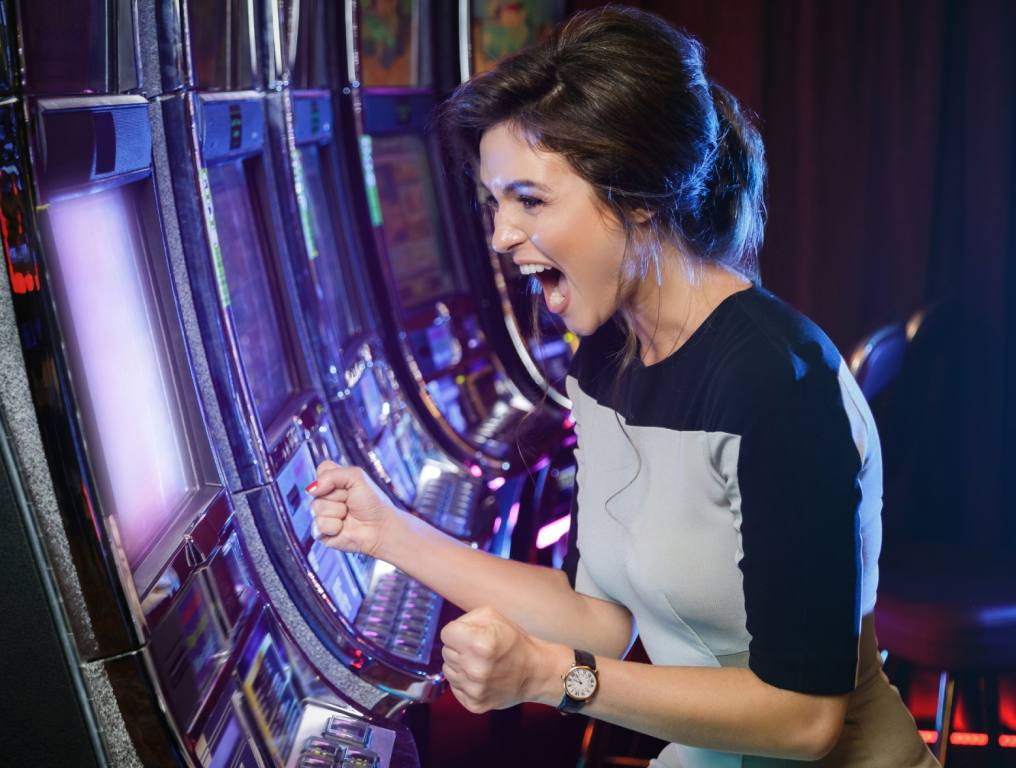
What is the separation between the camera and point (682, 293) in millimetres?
1201

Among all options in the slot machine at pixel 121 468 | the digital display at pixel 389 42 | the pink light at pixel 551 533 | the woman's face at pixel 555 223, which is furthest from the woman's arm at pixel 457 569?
the digital display at pixel 389 42

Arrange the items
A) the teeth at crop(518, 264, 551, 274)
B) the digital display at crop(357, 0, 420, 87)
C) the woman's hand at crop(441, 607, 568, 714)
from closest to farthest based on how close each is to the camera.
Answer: the woman's hand at crop(441, 607, 568, 714) < the teeth at crop(518, 264, 551, 274) < the digital display at crop(357, 0, 420, 87)

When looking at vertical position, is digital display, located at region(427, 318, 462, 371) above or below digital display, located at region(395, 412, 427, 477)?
above

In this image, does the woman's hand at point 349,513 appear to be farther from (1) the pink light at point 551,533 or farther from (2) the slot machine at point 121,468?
(1) the pink light at point 551,533

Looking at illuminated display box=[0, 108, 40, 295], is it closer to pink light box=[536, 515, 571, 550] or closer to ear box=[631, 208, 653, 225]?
ear box=[631, 208, 653, 225]

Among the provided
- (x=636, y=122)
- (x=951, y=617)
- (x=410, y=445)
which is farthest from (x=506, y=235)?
(x=951, y=617)

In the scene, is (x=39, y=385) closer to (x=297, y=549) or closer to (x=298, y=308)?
(x=297, y=549)

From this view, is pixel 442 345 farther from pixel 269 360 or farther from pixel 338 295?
pixel 269 360

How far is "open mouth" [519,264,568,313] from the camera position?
1195 millimetres

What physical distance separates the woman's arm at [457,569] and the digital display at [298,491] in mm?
47

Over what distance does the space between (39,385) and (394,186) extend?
1.87 m

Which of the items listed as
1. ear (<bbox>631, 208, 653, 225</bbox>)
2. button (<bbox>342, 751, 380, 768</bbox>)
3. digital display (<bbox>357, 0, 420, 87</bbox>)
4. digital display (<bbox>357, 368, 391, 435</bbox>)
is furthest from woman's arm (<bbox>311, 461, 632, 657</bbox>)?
digital display (<bbox>357, 0, 420, 87</bbox>)

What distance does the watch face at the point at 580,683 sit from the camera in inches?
40.0

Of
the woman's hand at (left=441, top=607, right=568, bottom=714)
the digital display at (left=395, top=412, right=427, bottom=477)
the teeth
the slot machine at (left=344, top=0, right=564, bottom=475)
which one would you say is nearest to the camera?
the woman's hand at (left=441, top=607, right=568, bottom=714)
